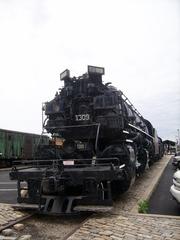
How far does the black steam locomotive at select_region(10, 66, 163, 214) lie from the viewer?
279 inches

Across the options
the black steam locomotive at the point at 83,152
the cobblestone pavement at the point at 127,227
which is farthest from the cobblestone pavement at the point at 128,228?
the black steam locomotive at the point at 83,152

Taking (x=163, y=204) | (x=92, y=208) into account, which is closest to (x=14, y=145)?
(x=163, y=204)

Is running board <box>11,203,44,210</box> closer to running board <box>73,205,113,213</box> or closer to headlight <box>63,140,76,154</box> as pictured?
running board <box>73,205,113,213</box>

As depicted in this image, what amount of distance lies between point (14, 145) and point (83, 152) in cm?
2006

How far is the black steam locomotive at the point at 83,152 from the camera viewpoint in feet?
23.2

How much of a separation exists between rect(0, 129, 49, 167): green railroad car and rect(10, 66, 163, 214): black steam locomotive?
16.6m

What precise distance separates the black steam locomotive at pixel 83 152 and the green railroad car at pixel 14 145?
16.6 m

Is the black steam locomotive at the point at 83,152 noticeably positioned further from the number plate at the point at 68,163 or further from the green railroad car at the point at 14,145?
the green railroad car at the point at 14,145

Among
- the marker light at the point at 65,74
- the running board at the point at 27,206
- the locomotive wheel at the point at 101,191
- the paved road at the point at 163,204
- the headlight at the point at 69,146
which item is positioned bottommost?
the paved road at the point at 163,204

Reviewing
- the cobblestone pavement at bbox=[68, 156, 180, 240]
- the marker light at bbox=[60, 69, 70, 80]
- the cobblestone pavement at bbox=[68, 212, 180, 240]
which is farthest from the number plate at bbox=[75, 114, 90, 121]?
the cobblestone pavement at bbox=[68, 212, 180, 240]

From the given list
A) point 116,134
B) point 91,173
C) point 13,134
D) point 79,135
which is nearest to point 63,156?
point 79,135

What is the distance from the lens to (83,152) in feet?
29.1

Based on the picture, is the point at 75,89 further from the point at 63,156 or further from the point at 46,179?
the point at 46,179

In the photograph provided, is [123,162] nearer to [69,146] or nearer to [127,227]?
[69,146]
